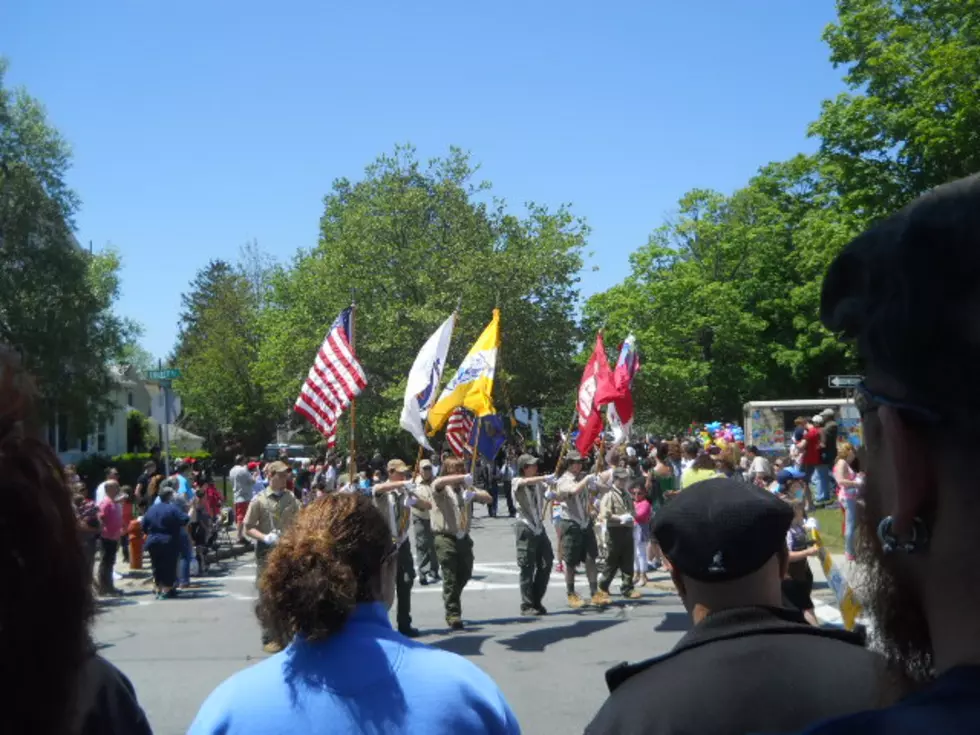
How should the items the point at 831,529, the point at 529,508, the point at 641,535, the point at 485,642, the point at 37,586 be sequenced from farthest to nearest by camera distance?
1. the point at 831,529
2. the point at 641,535
3. the point at 529,508
4. the point at 485,642
5. the point at 37,586

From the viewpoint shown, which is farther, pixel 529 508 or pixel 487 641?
pixel 529 508

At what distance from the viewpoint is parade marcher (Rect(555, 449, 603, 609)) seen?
43.9 feet

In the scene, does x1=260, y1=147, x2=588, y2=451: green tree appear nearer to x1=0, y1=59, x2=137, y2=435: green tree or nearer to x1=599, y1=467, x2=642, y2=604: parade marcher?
x1=0, y1=59, x2=137, y2=435: green tree

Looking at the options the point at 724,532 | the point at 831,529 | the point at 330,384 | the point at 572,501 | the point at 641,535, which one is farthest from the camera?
the point at 831,529

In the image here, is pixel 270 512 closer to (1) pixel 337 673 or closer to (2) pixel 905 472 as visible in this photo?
(1) pixel 337 673

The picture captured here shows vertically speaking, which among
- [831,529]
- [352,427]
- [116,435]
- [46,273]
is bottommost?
[831,529]

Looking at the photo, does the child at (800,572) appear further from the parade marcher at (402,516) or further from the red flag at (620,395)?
the red flag at (620,395)

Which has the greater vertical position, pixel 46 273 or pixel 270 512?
pixel 46 273

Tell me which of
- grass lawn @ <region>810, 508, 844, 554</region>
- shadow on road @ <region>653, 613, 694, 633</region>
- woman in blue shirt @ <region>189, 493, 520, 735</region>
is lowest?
shadow on road @ <region>653, 613, 694, 633</region>

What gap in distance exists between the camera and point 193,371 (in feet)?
224

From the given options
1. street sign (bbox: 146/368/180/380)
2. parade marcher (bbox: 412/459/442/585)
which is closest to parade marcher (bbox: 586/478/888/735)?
parade marcher (bbox: 412/459/442/585)

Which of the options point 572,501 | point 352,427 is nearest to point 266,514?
point 352,427

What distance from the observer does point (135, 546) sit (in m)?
19.1

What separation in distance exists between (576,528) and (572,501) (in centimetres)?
42
